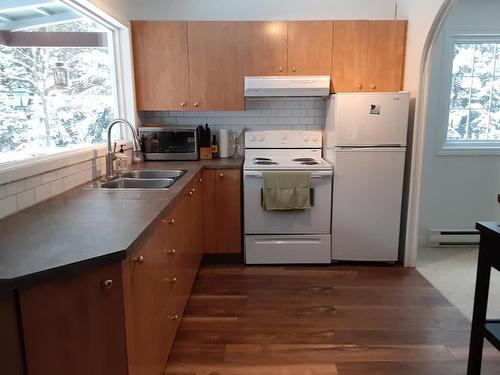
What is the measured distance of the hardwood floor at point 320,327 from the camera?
2.00 meters

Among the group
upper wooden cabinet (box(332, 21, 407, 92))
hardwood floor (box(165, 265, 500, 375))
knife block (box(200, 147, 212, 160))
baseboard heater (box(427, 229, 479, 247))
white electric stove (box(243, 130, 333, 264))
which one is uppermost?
upper wooden cabinet (box(332, 21, 407, 92))

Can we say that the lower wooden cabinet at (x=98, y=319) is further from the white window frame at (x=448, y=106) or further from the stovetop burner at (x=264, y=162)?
the white window frame at (x=448, y=106)

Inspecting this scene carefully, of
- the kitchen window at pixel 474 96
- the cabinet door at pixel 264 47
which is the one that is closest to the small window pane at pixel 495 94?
the kitchen window at pixel 474 96

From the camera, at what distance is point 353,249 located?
3.27 meters

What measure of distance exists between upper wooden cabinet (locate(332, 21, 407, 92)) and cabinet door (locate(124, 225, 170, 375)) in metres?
2.33

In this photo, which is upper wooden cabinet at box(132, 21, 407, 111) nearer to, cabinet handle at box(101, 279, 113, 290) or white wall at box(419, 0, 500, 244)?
white wall at box(419, 0, 500, 244)

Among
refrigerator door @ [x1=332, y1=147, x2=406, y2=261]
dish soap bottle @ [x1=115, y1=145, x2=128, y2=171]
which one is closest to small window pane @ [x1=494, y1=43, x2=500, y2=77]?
refrigerator door @ [x1=332, y1=147, x2=406, y2=261]

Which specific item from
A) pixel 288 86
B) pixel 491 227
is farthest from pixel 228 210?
pixel 491 227

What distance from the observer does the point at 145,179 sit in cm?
274

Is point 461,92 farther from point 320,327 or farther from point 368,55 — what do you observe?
point 320,327

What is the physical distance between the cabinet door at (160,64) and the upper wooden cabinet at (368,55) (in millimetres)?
1318

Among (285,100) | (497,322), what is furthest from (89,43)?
(497,322)

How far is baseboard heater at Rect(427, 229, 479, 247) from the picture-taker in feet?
12.3

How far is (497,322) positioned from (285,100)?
2591mm
